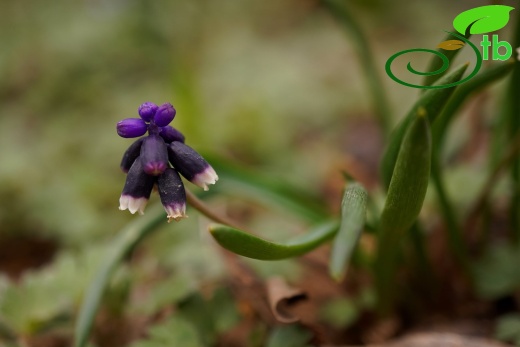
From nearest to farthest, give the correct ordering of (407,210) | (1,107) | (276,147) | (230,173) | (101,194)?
(407,210) < (230,173) < (101,194) < (276,147) < (1,107)

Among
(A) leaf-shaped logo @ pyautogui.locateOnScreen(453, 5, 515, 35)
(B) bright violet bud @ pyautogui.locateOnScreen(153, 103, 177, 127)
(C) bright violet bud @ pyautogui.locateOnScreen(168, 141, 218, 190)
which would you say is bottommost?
(C) bright violet bud @ pyautogui.locateOnScreen(168, 141, 218, 190)

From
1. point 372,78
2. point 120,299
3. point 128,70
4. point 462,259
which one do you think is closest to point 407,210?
point 462,259

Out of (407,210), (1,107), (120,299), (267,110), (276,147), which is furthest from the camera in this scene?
(1,107)

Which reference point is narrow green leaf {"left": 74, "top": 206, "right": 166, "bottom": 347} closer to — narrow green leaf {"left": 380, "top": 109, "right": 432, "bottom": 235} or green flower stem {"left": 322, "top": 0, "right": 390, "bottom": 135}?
narrow green leaf {"left": 380, "top": 109, "right": 432, "bottom": 235}

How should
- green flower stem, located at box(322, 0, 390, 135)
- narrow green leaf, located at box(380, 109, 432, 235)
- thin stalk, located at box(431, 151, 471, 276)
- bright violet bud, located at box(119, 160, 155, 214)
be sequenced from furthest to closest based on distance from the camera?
green flower stem, located at box(322, 0, 390, 135) < thin stalk, located at box(431, 151, 471, 276) < bright violet bud, located at box(119, 160, 155, 214) < narrow green leaf, located at box(380, 109, 432, 235)

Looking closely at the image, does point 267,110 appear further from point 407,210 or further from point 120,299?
point 407,210

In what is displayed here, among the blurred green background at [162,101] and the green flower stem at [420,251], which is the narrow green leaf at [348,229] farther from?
the blurred green background at [162,101]

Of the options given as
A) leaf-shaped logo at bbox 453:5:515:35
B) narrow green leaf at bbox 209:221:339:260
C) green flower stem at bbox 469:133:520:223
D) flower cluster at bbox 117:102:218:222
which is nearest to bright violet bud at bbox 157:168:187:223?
flower cluster at bbox 117:102:218:222
